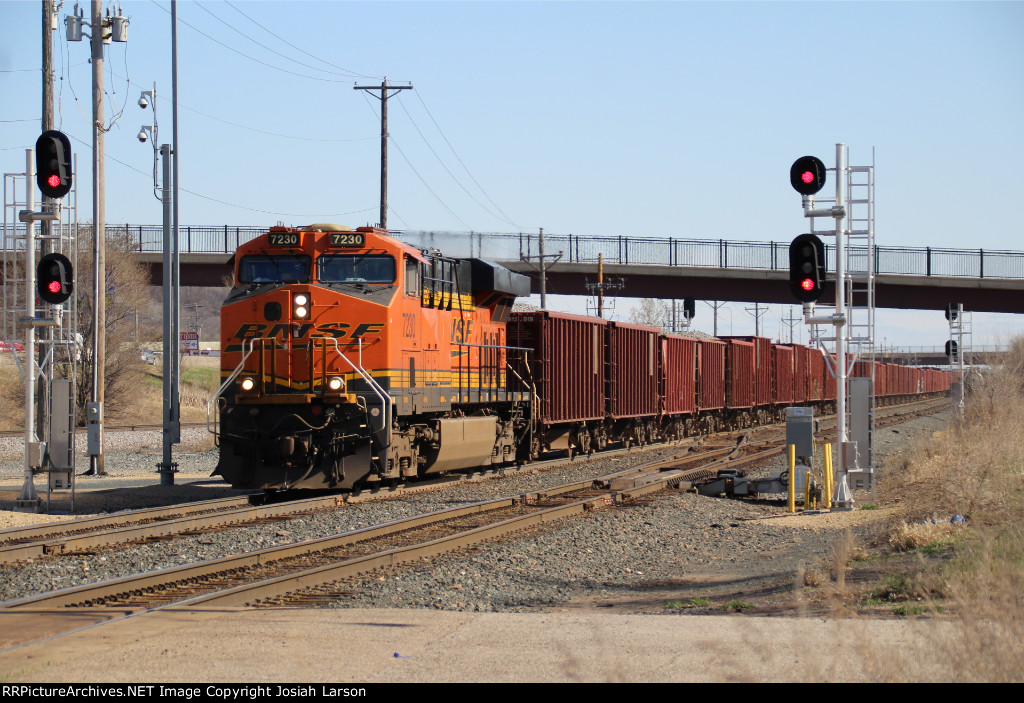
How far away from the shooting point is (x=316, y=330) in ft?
51.3

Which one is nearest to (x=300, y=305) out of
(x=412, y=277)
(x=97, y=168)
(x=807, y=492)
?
(x=412, y=277)

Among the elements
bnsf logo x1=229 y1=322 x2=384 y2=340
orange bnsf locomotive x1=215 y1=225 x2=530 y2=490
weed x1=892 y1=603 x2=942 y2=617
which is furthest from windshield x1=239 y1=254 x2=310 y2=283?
weed x1=892 y1=603 x2=942 y2=617

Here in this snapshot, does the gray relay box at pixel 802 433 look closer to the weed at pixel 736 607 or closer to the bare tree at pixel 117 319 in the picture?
the weed at pixel 736 607

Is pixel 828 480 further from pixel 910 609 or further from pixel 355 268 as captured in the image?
pixel 910 609

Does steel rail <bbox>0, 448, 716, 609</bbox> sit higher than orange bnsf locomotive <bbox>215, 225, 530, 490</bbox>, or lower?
lower

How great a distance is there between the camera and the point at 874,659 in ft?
16.4

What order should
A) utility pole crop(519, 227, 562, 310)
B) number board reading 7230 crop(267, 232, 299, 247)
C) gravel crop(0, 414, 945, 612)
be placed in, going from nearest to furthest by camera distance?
1. gravel crop(0, 414, 945, 612)
2. number board reading 7230 crop(267, 232, 299, 247)
3. utility pole crop(519, 227, 562, 310)

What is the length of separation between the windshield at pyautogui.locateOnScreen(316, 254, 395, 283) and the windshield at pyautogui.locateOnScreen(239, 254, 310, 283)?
25 centimetres

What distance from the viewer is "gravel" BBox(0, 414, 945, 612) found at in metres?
9.42

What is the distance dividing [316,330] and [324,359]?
532 millimetres

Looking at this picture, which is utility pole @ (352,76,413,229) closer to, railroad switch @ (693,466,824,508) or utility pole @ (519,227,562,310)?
utility pole @ (519,227,562,310)

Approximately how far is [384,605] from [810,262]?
8582 millimetres

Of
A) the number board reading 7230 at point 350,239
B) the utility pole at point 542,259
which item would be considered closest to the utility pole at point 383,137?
the utility pole at point 542,259

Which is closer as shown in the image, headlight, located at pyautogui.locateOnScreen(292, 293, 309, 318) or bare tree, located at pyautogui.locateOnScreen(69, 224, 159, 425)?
headlight, located at pyautogui.locateOnScreen(292, 293, 309, 318)
